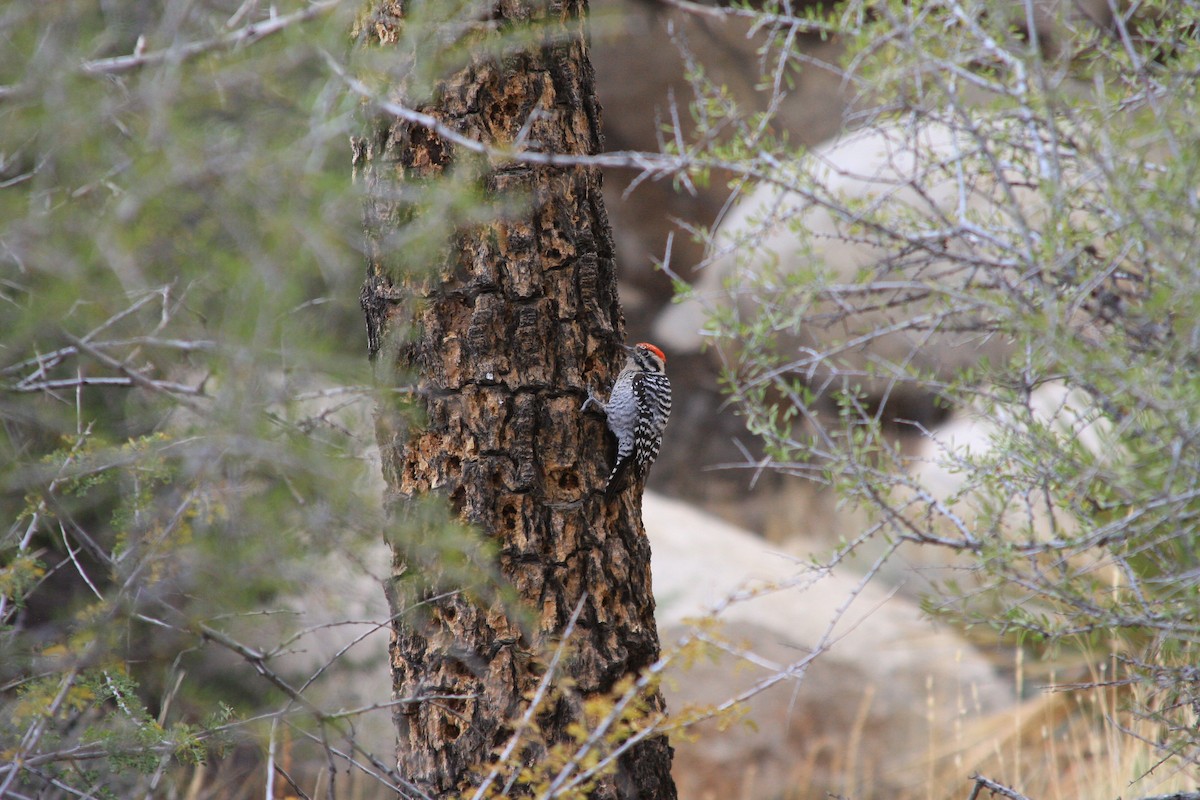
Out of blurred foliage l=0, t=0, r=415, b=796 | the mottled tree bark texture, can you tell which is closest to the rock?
the mottled tree bark texture

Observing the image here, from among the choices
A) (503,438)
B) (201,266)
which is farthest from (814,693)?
(201,266)

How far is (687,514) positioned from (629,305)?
424 cm

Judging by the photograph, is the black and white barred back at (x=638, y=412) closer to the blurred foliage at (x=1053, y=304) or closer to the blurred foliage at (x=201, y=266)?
the blurred foliage at (x=1053, y=304)

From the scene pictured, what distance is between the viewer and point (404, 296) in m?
2.73

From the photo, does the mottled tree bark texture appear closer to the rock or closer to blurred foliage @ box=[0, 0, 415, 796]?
blurred foliage @ box=[0, 0, 415, 796]

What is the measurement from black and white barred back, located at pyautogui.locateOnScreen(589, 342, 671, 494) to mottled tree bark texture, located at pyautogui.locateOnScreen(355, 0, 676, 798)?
0.48 feet

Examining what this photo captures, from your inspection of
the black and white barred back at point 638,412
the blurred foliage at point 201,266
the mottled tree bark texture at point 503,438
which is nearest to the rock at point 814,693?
the black and white barred back at point 638,412

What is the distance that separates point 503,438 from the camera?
268cm

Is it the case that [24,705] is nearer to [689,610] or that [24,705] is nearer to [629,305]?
[689,610]

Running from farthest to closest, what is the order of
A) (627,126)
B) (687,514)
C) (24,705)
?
1. (627,126)
2. (687,514)
3. (24,705)

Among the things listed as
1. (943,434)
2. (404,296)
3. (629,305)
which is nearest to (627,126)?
(629,305)

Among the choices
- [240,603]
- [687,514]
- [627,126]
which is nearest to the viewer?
[240,603]

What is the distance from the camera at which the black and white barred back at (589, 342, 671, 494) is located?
9.69 ft

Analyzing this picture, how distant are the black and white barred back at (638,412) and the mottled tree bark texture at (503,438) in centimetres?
15
